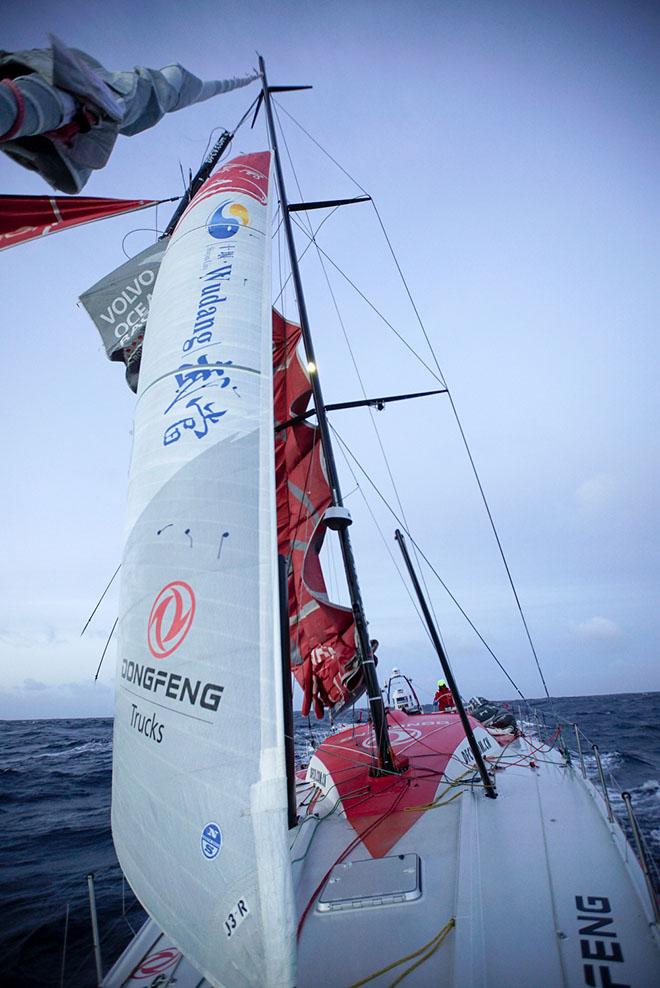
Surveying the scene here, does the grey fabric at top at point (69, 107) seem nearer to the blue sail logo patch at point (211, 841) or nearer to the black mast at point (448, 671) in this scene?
the blue sail logo patch at point (211, 841)

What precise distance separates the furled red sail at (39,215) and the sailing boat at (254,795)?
1.26 m

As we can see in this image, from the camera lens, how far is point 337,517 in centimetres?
473

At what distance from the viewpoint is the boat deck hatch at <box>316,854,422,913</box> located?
9.32 ft

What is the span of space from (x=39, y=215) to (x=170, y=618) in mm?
4289

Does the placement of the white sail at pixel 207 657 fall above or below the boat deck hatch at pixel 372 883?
above

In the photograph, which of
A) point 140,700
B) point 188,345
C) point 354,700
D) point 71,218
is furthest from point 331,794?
point 71,218

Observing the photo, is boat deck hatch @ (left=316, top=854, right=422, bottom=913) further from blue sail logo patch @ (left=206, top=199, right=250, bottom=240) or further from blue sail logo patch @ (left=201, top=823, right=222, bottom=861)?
blue sail logo patch @ (left=206, top=199, right=250, bottom=240)

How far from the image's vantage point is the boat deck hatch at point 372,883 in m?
2.84

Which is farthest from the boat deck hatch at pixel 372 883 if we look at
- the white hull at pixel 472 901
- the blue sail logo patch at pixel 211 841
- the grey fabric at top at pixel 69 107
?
the grey fabric at top at pixel 69 107

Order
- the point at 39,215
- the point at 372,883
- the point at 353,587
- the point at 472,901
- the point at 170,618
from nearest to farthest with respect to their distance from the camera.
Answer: the point at 170,618, the point at 472,901, the point at 372,883, the point at 39,215, the point at 353,587

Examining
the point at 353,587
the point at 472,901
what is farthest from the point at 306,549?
the point at 472,901

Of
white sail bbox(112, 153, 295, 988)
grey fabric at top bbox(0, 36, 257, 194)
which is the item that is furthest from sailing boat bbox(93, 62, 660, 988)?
grey fabric at top bbox(0, 36, 257, 194)

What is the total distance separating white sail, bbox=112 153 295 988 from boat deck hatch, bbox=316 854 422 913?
1666 millimetres

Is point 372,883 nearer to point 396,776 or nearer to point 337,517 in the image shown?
point 396,776
